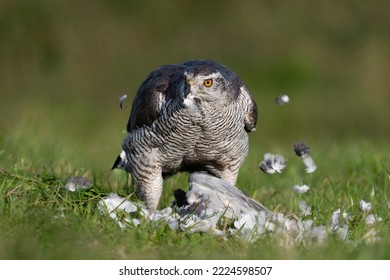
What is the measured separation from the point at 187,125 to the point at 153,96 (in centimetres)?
42

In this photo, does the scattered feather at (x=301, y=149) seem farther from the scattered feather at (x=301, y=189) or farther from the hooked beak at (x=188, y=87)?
the hooked beak at (x=188, y=87)

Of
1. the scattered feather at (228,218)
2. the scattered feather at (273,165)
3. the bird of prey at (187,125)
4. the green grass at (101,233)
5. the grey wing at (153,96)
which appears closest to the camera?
the green grass at (101,233)

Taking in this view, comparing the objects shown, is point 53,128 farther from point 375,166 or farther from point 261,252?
point 261,252

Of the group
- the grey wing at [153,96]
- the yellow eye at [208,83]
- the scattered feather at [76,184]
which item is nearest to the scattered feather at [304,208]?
the yellow eye at [208,83]

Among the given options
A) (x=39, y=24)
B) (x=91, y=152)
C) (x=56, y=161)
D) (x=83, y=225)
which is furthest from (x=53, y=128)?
(x=83, y=225)

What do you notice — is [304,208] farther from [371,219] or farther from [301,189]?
[371,219]

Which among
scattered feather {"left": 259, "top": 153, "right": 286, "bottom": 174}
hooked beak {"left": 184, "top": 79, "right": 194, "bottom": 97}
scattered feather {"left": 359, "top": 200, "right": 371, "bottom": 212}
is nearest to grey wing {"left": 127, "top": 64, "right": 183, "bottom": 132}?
hooked beak {"left": 184, "top": 79, "right": 194, "bottom": 97}

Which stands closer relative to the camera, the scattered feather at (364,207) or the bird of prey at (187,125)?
the scattered feather at (364,207)

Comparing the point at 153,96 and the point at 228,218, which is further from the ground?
the point at 153,96

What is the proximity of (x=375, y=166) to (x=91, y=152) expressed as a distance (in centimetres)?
303

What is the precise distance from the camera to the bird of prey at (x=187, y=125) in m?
5.25

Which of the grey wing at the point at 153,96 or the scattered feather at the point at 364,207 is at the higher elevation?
the grey wing at the point at 153,96

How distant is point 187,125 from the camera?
17.5 ft

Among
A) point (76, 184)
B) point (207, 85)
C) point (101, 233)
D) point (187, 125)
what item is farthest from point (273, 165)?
point (101, 233)
